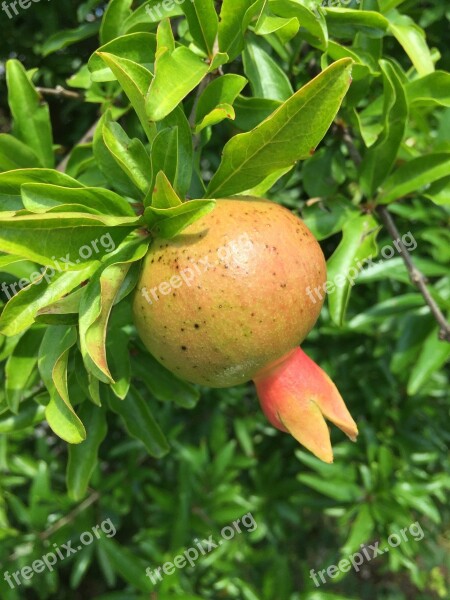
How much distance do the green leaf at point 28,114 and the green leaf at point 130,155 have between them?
50 cm

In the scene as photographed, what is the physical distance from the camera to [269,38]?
1.04 metres

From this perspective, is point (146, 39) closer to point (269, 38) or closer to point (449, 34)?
point (269, 38)

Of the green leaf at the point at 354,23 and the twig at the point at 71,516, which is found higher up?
the green leaf at the point at 354,23

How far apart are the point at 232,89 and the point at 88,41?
1.28m

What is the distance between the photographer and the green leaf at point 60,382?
0.75 metres

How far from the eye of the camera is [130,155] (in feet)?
2.68

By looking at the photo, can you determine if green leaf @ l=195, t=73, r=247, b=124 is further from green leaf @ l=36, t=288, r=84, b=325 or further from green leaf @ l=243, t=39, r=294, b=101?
green leaf @ l=36, t=288, r=84, b=325

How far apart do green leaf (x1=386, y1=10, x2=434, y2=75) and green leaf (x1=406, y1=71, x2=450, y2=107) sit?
0.04 metres

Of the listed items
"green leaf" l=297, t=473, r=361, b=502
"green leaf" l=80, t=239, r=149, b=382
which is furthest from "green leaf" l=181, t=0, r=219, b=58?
"green leaf" l=297, t=473, r=361, b=502

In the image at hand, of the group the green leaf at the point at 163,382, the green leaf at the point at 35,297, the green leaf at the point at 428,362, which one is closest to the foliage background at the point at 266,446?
the green leaf at the point at 428,362

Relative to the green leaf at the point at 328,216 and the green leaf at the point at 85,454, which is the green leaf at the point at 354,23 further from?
the green leaf at the point at 85,454

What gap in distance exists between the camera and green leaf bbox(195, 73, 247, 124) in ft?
2.64

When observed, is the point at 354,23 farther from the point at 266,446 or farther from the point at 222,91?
the point at 266,446

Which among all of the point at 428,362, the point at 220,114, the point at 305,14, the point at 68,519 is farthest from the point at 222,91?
the point at 68,519
